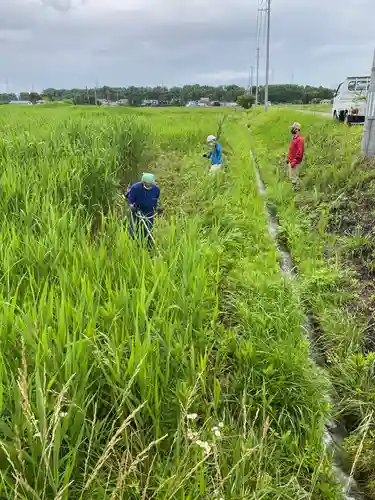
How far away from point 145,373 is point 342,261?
4.31 m

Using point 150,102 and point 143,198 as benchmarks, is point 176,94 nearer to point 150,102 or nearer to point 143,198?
point 150,102

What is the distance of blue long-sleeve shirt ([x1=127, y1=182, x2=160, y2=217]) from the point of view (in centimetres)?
582

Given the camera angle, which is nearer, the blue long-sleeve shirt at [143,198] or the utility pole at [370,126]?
the blue long-sleeve shirt at [143,198]

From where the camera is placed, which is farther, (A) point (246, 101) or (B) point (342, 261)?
(A) point (246, 101)

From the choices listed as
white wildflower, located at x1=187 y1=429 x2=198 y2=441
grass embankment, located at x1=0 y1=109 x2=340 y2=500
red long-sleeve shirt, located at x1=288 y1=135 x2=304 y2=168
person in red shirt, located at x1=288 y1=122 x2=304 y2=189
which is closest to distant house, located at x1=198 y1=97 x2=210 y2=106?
person in red shirt, located at x1=288 y1=122 x2=304 y2=189

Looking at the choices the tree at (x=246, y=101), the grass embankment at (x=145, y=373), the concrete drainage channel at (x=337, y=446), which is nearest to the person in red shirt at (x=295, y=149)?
the grass embankment at (x=145, y=373)

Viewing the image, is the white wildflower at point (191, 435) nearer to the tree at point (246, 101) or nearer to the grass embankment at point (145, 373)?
the grass embankment at point (145, 373)

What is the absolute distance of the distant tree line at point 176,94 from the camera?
7500 cm

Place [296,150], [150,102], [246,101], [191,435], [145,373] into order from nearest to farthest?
[191,435] → [145,373] → [296,150] → [246,101] → [150,102]

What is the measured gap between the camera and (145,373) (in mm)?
2371

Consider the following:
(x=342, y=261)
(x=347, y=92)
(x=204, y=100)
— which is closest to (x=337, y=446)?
(x=342, y=261)

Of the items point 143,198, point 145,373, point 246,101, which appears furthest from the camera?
point 246,101

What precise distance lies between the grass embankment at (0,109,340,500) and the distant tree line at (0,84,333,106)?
73.0 metres

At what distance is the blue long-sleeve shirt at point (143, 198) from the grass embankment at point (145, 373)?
98 centimetres
